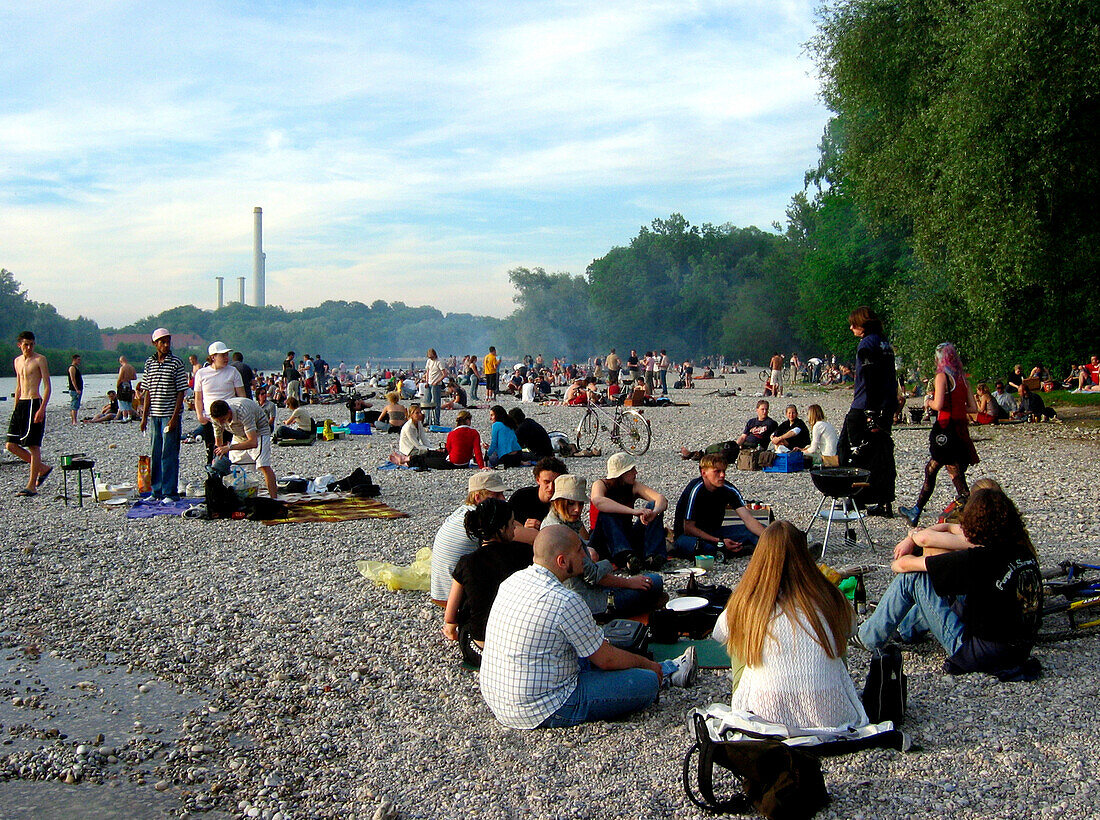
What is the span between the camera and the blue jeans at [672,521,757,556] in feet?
24.5

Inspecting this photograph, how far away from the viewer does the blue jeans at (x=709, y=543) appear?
24.5ft

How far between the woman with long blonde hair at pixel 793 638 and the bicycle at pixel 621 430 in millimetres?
→ 11829

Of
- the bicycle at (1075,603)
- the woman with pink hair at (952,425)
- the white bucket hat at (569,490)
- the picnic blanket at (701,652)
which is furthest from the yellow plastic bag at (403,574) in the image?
the woman with pink hair at (952,425)

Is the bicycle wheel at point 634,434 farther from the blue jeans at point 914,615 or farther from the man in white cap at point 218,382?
the blue jeans at point 914,615

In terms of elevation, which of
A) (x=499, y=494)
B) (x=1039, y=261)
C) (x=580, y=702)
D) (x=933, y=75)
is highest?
(x=933, y=75)

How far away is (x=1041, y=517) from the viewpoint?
9.24 meters

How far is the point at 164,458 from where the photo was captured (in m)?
10.5

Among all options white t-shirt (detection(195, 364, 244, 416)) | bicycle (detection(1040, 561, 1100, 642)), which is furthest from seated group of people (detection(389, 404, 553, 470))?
bicycle (detection(1040, 561, 1100, 642))

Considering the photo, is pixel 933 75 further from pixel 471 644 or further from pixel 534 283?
pixel 534 283

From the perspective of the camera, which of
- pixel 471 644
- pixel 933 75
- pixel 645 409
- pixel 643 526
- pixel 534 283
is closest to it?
pixel 471 644

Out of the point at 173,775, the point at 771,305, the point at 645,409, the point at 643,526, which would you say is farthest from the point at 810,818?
the point at 771,305

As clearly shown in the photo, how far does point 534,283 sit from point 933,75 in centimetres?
9516

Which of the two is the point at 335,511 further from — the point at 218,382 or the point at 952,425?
the point at 952,425

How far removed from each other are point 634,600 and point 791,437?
27.3 feet
